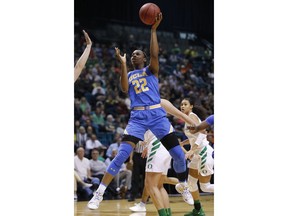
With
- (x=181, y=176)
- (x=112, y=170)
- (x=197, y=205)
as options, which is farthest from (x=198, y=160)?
(x=112, y=170)

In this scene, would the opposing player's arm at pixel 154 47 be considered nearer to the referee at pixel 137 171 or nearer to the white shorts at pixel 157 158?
the white shorts at pixel 157 158

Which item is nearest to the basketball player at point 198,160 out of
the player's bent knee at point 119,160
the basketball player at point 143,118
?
the basketball player at point 143,118

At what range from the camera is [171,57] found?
13516mm

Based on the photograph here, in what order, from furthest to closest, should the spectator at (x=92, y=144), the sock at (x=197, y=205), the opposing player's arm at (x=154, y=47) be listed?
the spectator at (x=92, y=144) < the sock at (x=197, y=205) < the opposing player's arm at (x=154, y=47)

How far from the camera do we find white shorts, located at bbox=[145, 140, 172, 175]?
21.5 feet

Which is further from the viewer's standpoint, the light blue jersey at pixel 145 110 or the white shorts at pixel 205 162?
the white shorts at pixel 205 162

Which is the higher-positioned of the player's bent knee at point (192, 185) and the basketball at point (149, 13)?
the basketball at point (149, 13)

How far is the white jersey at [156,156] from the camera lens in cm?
657

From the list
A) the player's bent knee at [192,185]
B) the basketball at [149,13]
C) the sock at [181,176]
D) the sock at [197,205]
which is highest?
the basketball at [149,13]

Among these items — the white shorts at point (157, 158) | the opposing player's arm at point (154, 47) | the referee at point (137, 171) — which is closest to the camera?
the opposing player's arm at point (154, 47)

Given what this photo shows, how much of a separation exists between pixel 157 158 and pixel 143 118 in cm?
58

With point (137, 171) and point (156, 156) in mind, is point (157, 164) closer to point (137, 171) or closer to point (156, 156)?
point (156, 156)
